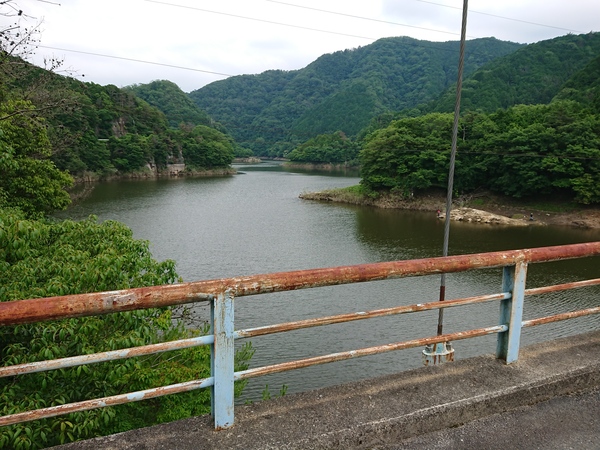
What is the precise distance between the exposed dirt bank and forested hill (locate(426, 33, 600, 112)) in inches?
1665

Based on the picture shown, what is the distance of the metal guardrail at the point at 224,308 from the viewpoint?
5.28ft

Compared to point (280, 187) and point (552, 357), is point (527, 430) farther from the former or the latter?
point (280, 187)

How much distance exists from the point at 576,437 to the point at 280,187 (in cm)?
6437

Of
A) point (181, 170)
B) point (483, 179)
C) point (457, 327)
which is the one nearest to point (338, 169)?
point (181, 170)

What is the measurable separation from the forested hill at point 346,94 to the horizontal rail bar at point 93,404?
144 m

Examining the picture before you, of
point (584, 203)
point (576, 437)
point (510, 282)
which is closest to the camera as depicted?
point (576, 437)

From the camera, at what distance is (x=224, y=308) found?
1.86 meters

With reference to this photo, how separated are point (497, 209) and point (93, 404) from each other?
46.6 metres

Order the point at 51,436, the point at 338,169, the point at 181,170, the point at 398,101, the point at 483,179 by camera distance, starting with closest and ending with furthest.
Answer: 1. the point at 51,436
2. the point at 483,179
3. the point at 181,170
4. the point at 338,169
5. the point at 398,101

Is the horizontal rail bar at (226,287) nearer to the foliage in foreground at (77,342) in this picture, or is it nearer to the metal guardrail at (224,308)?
the metal guardrail at (224,308)

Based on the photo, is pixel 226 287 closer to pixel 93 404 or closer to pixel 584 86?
pixel 93 404

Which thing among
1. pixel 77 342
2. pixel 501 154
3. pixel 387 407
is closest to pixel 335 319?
pixel 387 407

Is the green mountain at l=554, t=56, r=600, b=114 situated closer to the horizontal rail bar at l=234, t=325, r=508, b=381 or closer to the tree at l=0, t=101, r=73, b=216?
the tree at l=0, t=101, r=73, b=216

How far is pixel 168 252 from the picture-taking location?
82.0 ft
